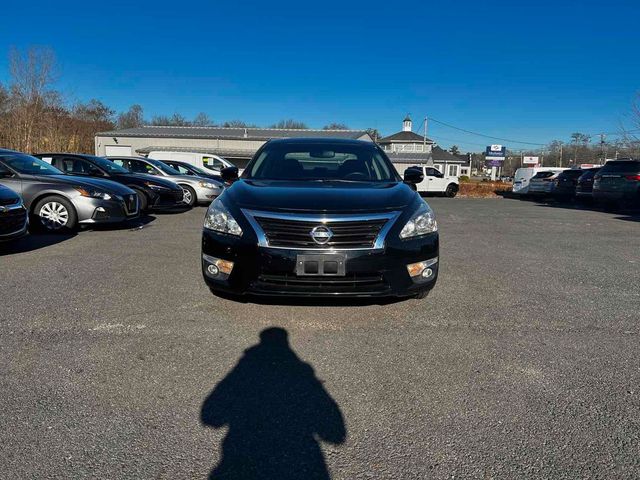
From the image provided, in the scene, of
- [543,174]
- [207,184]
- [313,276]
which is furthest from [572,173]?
[313,276]

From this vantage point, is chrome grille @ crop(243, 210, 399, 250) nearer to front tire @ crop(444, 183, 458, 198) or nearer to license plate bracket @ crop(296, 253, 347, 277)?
license plate bracket @ crop(296, 253, 347, 277)

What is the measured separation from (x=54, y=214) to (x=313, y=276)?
6.40m

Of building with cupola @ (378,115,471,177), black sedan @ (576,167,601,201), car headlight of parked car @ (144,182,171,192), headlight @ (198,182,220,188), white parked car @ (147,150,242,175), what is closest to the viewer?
car headlight of parked car @ (144,182,171,192)

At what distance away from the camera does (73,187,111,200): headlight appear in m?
7.84

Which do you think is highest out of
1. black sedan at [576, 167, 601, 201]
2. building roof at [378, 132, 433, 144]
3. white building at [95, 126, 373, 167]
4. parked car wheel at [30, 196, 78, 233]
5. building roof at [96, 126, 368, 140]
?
building roof at [378, 132, 433, 144]

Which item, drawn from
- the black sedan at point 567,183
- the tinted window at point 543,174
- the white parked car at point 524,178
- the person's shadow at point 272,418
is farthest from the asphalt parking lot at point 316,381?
the white parked car at point 524,178

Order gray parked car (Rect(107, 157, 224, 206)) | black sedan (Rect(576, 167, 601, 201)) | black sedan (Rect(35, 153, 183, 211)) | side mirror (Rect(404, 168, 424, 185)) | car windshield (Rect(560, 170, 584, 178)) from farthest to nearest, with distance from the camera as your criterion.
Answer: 1. car windshield (Rect(560, 170, 584, 178))
2. black sedan (Rect(576, 167, 601, 201))
3. gray parked car (Rect(107, 157, 224, 206))
4. black sedan (Rect(35, 153, 183, 211))
5. side mirror (Rect(404, 168, 424, 185))

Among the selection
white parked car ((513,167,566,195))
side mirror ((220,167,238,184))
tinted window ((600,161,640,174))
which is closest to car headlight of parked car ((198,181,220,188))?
side mirror ((220,167,238,184))

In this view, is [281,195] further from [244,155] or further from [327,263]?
[244,155]

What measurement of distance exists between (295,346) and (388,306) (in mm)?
1213

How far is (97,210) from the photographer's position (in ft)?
25.8

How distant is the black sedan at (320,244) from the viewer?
3406mm

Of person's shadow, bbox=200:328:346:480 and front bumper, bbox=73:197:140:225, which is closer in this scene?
person's shadow, bbox=200:328:346:480

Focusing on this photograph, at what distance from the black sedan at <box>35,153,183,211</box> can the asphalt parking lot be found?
18.7 ft
